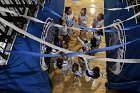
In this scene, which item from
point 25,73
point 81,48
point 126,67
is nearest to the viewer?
point 25,73

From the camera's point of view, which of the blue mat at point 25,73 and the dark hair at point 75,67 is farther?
the dark hair at point 75,67

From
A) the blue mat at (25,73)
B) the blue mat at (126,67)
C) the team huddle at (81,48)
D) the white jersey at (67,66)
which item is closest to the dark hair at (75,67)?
the team huddle at (81,48)

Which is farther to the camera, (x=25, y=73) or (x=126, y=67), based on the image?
(x=126, y=67)

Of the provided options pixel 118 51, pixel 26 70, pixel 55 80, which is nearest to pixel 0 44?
pixel 26 70

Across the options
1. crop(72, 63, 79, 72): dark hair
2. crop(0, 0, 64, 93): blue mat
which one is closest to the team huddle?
crop(72, 63, 79, 72): dark hair

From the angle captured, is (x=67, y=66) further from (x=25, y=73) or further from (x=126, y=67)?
(x=126, y=67)

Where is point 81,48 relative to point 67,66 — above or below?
above

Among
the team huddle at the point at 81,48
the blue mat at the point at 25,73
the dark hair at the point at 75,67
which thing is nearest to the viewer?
the blue mat at the point at 25,73

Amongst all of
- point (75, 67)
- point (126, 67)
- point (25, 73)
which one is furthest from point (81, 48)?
point (25, 73)

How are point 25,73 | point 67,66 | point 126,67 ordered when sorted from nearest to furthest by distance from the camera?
point 25,73 → point 126,67 → point 67,66

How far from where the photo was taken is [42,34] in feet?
17.3

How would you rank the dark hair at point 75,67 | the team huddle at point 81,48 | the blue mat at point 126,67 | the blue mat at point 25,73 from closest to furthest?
the blue mat at point 25,73 < the blue mat at point 126,67 < the team huddle at point 81,48 < the dark hair at point 75,67

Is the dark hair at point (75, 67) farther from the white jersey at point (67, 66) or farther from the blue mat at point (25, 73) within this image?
the blue mat at point (25, 73)

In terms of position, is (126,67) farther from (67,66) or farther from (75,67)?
(67,66)
